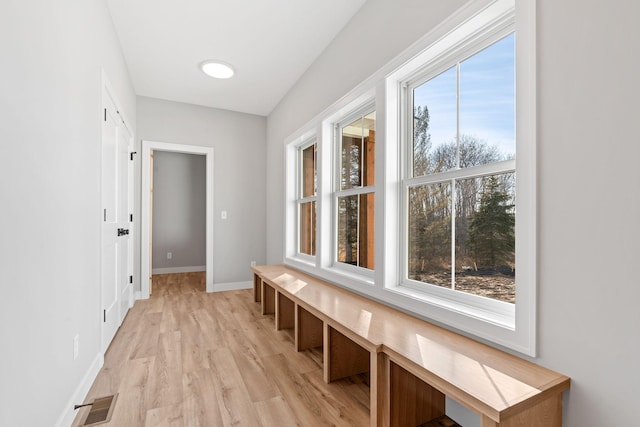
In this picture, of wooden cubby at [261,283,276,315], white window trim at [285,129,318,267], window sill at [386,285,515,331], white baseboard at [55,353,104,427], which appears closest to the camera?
window sill at [386,285,515,331]

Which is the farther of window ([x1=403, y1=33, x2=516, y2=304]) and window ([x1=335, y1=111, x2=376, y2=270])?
window ([x1=335, y1=111, x2=376, y2=270])

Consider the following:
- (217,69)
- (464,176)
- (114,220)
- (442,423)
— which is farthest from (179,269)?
(464,176)

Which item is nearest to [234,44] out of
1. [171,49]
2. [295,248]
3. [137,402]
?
[171,49]

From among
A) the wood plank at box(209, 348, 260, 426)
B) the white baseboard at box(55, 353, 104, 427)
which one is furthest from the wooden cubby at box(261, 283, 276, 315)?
the white baseboard at box(55, 353, 104, 427)

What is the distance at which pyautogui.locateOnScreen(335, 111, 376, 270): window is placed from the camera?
241cm

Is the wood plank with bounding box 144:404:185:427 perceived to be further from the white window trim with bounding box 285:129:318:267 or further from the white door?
the white window trim with bounding box 285:129:318:267

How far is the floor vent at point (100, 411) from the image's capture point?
155 centimetres

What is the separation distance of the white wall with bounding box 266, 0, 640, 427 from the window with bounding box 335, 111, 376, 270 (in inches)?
50.0

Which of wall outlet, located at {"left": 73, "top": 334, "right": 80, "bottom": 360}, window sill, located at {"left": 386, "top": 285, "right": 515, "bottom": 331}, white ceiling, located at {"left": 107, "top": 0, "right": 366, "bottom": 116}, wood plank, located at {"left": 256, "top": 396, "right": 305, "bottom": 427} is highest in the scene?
white ceiling, located at {"left": 107, "top": 0, "right": 366, "bottom": 116}

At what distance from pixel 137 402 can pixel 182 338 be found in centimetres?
92

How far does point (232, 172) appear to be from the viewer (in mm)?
4469

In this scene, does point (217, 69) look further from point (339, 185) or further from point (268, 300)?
point (268, 300)

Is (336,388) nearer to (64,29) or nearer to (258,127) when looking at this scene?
(64,29)

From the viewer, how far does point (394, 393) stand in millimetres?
1422
